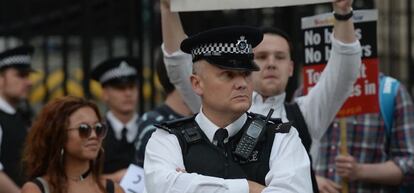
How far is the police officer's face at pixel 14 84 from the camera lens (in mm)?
7961

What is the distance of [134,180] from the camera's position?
6.30 meters

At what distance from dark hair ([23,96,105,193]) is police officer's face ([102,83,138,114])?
2176 mm

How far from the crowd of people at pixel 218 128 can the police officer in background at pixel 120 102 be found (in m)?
0.01

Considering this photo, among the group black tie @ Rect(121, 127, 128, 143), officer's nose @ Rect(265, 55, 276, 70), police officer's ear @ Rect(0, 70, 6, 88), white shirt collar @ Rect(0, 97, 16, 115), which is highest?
officer's nose @ Rect(265, 55, 276, 70)

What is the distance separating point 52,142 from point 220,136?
147 cm

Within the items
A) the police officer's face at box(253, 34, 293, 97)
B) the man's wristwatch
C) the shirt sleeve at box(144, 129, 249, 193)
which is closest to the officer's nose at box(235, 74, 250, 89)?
the shirt sleeve at box(144, 129, 249, 193)

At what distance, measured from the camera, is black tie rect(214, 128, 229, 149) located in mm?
4641

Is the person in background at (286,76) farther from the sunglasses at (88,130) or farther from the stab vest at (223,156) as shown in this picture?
the stab vest at (223,156)

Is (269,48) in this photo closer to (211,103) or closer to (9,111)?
(211,103)

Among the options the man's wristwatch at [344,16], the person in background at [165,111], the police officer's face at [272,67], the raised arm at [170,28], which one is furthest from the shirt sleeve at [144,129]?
the man's wristwatch at [344,16]

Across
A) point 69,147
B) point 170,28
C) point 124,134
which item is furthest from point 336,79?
point 124,134

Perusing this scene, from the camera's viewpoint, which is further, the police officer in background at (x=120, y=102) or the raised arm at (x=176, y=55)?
the police officer in background at (x=120, y=102)

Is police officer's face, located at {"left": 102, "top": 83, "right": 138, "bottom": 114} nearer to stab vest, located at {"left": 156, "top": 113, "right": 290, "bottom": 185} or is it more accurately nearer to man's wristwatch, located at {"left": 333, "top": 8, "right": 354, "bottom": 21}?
man's wristwatch, located at {"left": 333, "top": 8, "right": 354, "bottom": 21}

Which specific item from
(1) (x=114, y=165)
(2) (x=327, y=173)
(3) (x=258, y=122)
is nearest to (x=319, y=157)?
(2) (x=327, y=173)
